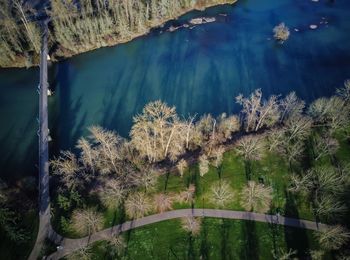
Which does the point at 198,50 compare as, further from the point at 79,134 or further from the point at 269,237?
the point at 269,237

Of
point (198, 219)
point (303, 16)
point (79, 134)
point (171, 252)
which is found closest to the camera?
point (171, 252)

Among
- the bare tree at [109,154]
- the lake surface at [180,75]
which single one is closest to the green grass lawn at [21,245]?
the bare tree at [109,154]

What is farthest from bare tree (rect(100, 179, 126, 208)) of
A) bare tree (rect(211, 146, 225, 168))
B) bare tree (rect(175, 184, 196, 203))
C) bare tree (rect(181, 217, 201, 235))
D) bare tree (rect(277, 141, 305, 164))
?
bare tree (rect(277, 141, 305, 164))

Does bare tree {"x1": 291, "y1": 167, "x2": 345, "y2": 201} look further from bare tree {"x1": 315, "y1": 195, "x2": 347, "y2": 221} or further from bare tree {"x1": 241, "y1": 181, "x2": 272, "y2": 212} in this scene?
bare tree {"x1": 241, "y1": 181, "x2": 272, "y2": 212}

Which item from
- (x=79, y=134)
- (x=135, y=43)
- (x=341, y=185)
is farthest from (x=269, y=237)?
(x=135, y=43)

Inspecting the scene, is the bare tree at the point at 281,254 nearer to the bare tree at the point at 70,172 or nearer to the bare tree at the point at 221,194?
the bare tree at the point at 221,194
